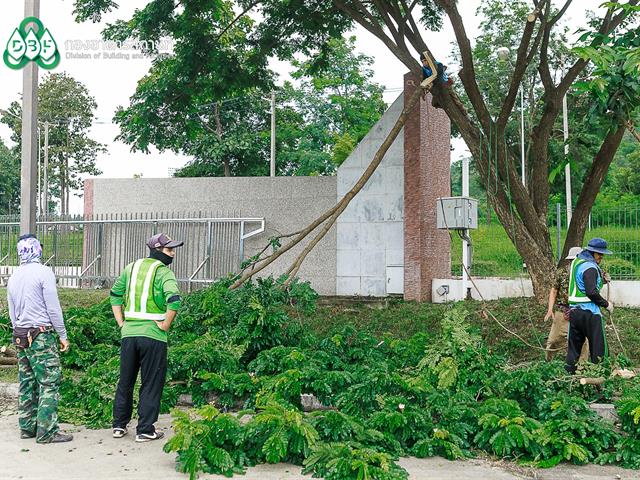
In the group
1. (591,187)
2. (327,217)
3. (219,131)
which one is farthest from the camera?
(219,131)

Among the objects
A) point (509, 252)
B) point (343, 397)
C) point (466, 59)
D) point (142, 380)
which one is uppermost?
point (466, 59)

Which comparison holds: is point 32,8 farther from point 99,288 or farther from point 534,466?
point 99,288

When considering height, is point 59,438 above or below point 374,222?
below

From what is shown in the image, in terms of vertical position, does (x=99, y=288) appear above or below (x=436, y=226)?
below

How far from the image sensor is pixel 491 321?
12828 mm

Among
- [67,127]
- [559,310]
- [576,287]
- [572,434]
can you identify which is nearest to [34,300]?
[572,434]

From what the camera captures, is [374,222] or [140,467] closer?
[140,467]

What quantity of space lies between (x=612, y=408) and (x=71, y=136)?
4273 cm

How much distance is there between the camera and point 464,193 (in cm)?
1436

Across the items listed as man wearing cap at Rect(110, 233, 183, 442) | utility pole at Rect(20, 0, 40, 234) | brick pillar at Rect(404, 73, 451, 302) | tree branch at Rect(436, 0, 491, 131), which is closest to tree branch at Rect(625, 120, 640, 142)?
tree branch at Rect(436, 0, 491, 131)

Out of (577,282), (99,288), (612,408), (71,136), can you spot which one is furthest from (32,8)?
(71,136)

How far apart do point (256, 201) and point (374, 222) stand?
118 inches

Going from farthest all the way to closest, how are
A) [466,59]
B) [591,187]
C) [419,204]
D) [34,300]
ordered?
[419,204]
[466,59]
[591,187]
[34,300]

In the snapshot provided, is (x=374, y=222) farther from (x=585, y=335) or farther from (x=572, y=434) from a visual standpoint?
(x=572, y=434)
